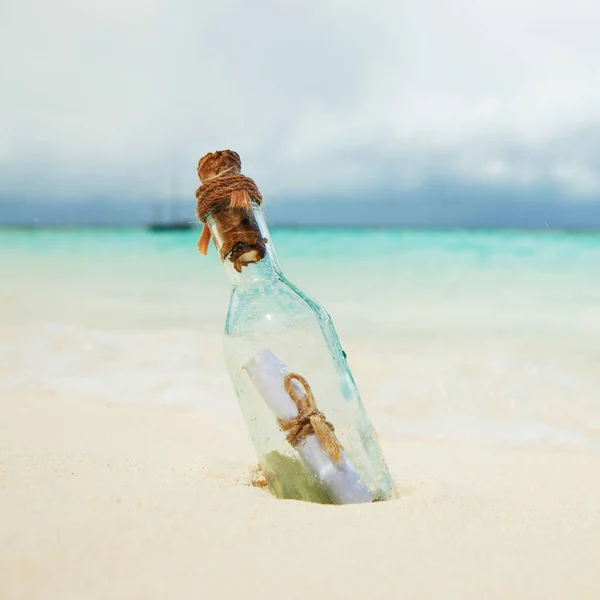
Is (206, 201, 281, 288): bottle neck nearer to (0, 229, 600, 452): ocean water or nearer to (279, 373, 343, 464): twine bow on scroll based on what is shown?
(279, 373, 343, 464): twine bow on scroll

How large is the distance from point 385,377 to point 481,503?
269cm

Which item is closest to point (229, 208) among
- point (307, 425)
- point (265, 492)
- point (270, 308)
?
point (270, 308)

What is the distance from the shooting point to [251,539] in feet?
4.17

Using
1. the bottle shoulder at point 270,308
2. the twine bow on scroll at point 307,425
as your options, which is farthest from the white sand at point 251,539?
the bottle shoulder at point 270,308

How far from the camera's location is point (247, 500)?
1.45 meters

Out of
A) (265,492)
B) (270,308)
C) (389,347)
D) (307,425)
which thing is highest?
(270,308)

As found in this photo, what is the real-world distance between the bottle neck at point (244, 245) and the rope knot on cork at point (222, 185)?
0.02m

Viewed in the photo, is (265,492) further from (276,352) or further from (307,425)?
(276,352)

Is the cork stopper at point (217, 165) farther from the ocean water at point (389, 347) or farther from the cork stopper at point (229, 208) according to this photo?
the ocean water at point (389, 347)

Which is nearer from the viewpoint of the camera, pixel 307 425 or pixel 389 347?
pixel 307 425

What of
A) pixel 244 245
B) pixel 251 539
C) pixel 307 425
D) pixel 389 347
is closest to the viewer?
pixel 251 539

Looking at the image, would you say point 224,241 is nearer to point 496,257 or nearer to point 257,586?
point 257,586

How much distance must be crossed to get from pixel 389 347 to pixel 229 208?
4177 millimetres

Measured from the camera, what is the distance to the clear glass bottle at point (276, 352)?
5.04 ft
